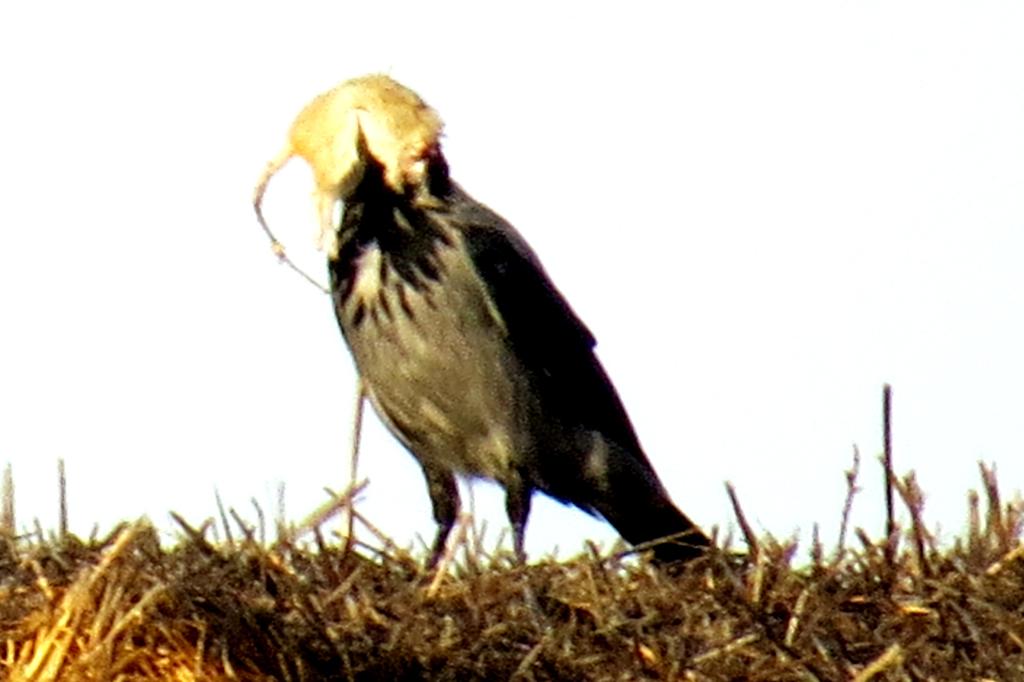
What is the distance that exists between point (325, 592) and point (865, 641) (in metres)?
0.92

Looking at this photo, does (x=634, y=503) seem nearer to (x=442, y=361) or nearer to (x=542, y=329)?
(x=542, y=329)

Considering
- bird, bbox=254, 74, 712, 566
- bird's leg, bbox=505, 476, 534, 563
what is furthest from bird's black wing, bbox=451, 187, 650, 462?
bird's leg, bbox=505, 476, 534, 563

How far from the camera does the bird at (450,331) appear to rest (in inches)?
279

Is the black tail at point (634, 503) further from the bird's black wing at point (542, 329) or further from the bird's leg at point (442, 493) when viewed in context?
the bird's leg at point (442, 493)

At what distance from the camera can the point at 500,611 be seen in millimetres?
4641

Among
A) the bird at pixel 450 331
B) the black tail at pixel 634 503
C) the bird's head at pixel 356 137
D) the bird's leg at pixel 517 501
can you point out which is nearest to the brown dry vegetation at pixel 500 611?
the bird's head at pixel 356 137

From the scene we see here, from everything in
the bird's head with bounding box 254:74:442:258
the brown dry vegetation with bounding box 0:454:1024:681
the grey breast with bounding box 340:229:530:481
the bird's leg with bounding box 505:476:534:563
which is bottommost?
the brown dry vegetation with bounding box 0:454:1024:681

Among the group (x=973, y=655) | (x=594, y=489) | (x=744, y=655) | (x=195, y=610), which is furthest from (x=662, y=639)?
(x=594, y=489)

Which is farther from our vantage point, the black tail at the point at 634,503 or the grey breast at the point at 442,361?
the black tail at the point at 634,503

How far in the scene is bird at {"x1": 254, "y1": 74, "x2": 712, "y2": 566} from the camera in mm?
7074

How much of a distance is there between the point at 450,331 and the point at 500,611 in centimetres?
256

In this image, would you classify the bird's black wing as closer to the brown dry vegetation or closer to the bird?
the bird

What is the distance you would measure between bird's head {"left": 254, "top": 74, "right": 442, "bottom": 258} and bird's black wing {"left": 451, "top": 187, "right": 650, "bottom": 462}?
15.2 inches

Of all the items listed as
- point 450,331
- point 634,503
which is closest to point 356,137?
point 450,331
